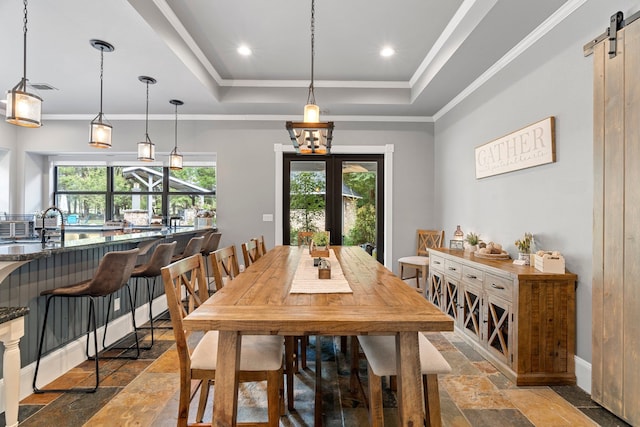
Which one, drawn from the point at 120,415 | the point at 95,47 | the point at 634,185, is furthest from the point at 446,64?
the point at 120,415

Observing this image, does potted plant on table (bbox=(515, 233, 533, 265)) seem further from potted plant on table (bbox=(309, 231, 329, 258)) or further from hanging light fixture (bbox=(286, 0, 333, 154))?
hanging light fixture (bbox=(286, 0, 333, 154))

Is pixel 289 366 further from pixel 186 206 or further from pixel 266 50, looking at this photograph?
pixel 186 206

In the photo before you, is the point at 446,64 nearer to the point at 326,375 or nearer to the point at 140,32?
the point at 140,32

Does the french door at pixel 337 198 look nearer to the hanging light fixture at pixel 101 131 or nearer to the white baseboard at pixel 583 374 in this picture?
the hanging light fixture at pixel 101 131

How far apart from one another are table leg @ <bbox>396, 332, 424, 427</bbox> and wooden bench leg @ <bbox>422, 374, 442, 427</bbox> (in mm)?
260

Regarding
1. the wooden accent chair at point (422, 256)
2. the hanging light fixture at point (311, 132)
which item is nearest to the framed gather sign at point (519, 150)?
the wooden accent chair at point (422, 256)

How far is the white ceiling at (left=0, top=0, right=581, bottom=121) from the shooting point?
272cm

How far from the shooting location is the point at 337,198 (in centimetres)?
550

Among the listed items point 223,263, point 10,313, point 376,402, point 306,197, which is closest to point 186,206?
point 306,197

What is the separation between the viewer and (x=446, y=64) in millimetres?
3469

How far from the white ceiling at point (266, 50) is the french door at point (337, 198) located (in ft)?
2.76

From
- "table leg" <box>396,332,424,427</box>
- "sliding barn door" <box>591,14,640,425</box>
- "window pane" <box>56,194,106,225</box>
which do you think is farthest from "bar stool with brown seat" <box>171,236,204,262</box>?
"sliding barn door" <box>591,14,640,425</box>

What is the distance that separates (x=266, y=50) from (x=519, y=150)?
→ 2775 millimetres

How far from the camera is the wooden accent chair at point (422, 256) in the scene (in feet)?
14.9
